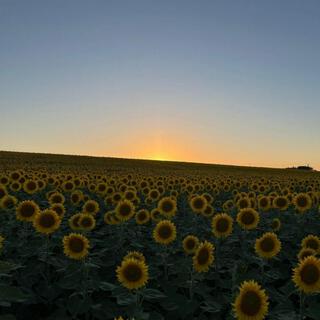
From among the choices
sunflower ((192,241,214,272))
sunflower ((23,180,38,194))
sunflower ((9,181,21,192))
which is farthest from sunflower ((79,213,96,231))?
sunflower ((9,181,21,192))

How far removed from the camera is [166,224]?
9.30 meters

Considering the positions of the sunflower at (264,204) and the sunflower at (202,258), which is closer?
the sunflower at (202,258)

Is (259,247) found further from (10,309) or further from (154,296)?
(10,309)

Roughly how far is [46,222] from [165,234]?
2.09 metres

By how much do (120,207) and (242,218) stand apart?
8.02 feet

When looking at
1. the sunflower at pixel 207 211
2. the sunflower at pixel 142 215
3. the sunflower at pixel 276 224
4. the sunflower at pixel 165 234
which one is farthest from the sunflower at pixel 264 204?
the sunflower at pixel 165 234

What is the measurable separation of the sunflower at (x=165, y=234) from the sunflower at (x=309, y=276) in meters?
3.06

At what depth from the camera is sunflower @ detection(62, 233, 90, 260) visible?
8.05 meters

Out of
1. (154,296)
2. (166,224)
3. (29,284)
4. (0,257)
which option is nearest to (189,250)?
(166,224)

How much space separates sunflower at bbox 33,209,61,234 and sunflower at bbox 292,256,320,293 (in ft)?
14.9

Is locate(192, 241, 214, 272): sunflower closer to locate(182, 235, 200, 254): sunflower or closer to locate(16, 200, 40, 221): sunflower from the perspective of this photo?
locate(182, 235, 200, 254): sunflower

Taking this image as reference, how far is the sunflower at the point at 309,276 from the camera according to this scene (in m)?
6.20

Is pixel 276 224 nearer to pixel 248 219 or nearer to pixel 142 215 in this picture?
pixel 248 219

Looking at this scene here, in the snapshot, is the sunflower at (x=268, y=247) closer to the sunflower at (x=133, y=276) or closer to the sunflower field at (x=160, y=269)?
the sunflower field at (x=160, y=269)
